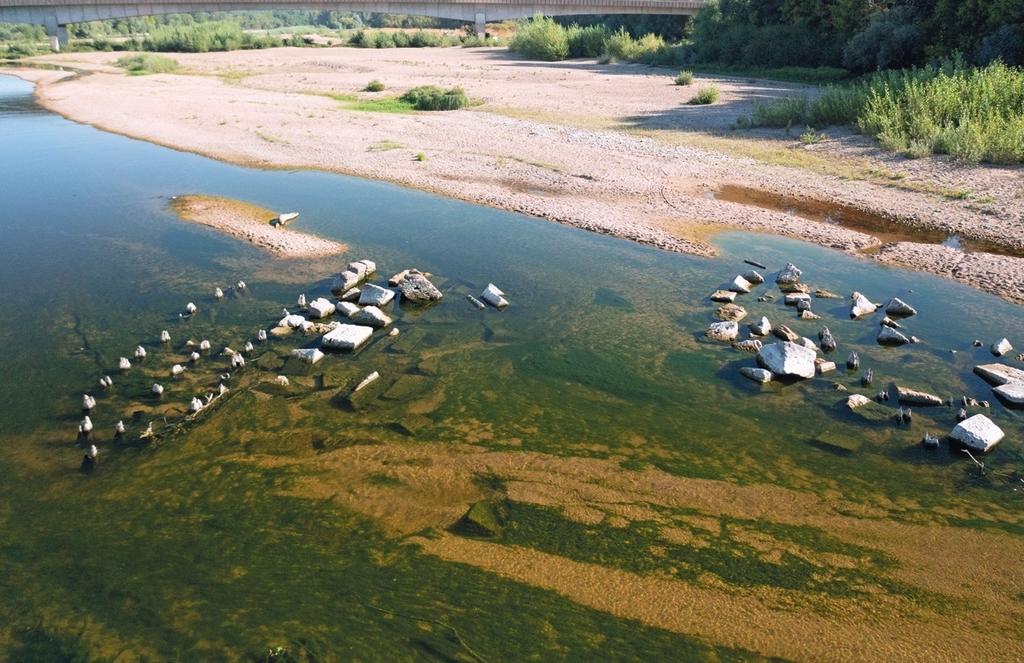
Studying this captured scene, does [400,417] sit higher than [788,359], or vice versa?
[788,359]

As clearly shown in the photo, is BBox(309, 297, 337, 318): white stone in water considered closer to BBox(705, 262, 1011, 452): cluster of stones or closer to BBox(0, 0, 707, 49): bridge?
BBox(705, 262, 1011, 452): cluster of stones

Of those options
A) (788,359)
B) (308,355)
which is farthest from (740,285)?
(308,355)

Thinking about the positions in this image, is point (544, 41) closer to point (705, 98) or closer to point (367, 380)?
point (705, 98)

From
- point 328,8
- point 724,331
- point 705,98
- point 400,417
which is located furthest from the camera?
point 328,8

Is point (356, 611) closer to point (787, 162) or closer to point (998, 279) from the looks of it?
point (998, 279)

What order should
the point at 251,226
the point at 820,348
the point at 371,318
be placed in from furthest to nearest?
the point at 251,226
the point at 371,318
the point at 820,348

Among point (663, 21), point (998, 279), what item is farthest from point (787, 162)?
point (663, 21)

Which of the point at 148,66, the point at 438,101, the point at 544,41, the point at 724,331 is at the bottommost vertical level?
the point at 724,331
